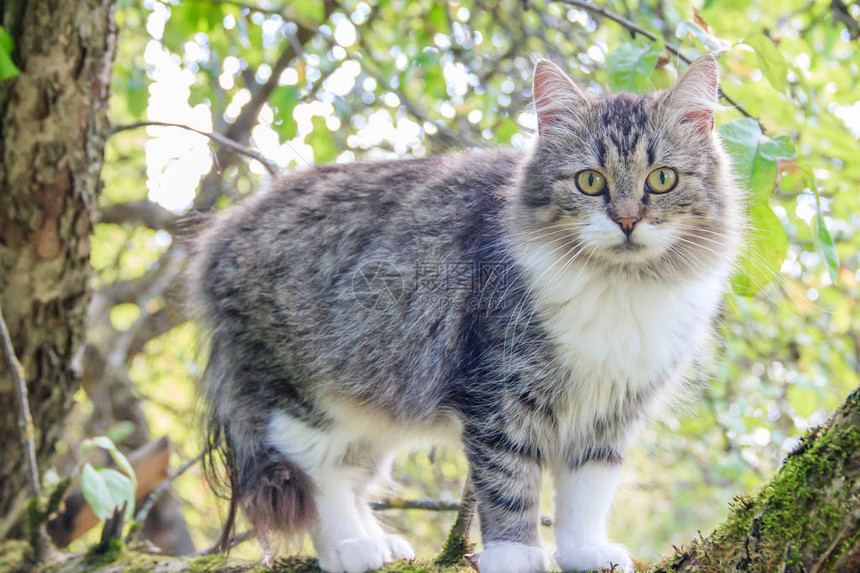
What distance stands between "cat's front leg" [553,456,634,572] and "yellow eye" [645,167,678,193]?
100 centimetres

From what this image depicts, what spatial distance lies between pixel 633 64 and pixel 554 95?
33 cm

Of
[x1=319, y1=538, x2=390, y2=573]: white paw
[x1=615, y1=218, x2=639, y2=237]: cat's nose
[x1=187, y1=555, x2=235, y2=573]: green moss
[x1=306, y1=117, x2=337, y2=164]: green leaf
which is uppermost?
[x1=306, y1=117, x2=337, y2=164]: green leaf

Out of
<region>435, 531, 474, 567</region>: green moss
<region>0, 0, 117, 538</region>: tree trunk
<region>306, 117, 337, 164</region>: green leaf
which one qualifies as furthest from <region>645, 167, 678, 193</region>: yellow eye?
<region>0, 0, 117, 538</region>: tree trunk

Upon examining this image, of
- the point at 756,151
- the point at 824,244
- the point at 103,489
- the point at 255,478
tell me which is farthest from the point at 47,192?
the point at 824,244

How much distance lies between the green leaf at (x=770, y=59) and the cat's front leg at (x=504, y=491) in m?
1.42

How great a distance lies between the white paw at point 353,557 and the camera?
8.48 ft

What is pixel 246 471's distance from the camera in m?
2.94

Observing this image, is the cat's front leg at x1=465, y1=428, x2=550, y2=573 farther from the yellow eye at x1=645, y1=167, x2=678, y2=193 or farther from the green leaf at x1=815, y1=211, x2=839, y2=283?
the green leaf at x1=815, y1=211, x2=839, y2=283

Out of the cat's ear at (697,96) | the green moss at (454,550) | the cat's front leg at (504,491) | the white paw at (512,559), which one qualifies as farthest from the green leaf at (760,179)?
the green moss at (454,550)

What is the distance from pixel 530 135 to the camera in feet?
9.51

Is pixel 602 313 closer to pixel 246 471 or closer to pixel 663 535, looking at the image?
pixel 246 471

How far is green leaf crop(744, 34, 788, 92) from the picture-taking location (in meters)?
2.29

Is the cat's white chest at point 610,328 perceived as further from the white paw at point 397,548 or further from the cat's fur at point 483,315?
the white paw at point 397,548

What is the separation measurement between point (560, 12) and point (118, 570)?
12.2ft
